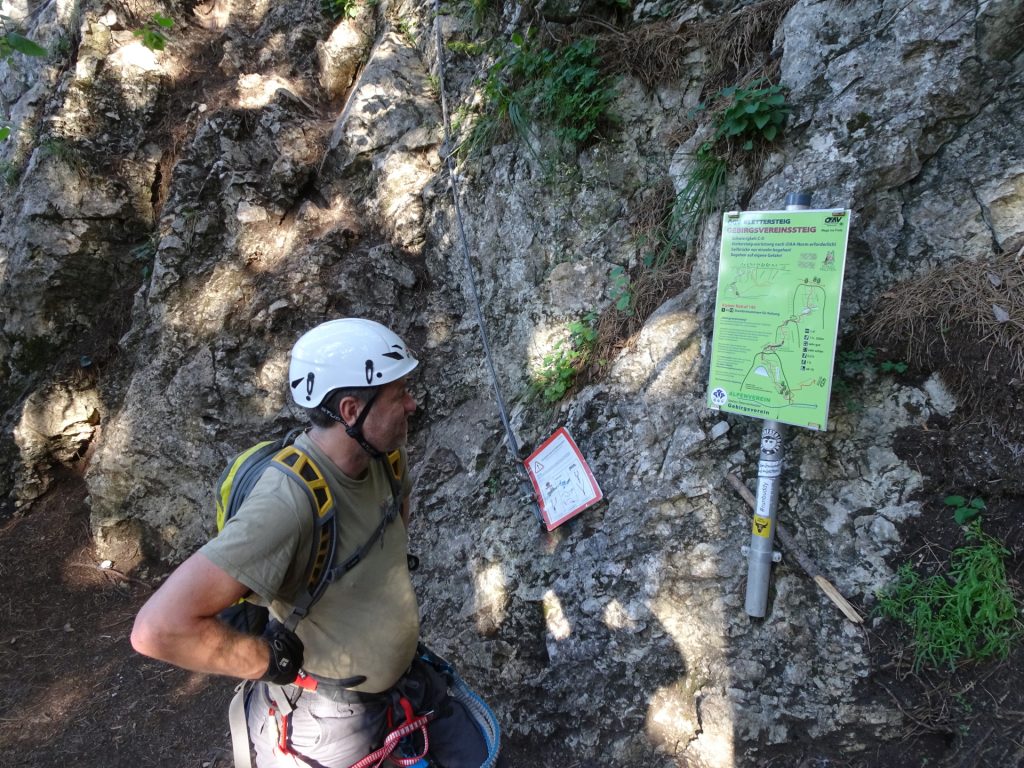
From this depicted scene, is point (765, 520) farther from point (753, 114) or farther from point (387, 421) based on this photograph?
point (753, 114)

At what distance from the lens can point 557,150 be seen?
4406 millimetres

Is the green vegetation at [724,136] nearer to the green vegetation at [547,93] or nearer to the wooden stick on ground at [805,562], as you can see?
the green vegetation at [547,93]

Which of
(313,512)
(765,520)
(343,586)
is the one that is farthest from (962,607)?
(313,512)

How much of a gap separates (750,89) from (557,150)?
158 centimetres

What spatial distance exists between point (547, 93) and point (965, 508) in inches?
148

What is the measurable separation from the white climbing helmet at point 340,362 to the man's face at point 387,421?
56mm

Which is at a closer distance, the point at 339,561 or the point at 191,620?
the point at 191,620

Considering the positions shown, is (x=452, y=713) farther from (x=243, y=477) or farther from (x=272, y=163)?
(x=272, y=163)

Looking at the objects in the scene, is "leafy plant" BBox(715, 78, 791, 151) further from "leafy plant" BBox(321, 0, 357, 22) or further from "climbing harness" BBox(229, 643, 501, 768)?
"leafy plant" BBox(321, 0, 357, 22)

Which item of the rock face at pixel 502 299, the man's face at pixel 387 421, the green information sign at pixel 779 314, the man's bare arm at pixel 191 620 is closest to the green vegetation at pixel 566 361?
the rock face at pixel 502 299

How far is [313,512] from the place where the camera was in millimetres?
1865

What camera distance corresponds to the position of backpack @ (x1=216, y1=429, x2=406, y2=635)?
1.89 metres

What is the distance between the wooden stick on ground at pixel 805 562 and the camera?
2463mm

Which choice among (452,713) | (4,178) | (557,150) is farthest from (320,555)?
(4,178)
